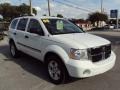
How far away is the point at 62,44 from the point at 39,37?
1186mm

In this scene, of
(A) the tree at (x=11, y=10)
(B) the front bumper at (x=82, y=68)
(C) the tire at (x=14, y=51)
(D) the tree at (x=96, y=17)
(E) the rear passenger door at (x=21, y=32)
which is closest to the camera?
(B) the front bumper at (x=82, y=68)

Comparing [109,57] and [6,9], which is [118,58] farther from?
[6,9]

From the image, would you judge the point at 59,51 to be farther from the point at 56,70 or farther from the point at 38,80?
the point at 38,80

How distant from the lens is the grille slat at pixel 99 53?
5859mm

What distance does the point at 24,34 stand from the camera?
8.16 metres

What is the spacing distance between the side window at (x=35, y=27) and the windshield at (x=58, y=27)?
0.70ft

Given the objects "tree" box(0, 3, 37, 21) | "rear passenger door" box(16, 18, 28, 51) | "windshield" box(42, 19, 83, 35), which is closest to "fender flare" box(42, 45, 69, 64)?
"windshield" box(42, 19, 83, 35)

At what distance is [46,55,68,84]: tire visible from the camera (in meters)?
6.06

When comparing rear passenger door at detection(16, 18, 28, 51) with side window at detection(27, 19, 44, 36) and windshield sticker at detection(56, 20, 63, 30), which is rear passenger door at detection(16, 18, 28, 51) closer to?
side window at detection(27, 19, 44, 36)

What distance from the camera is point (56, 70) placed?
6324mm

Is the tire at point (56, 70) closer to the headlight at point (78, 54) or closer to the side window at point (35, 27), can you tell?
the headlight at point (78, 54)

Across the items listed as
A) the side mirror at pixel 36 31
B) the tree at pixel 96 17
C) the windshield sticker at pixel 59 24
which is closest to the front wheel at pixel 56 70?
the side mirror at pixel 36 31

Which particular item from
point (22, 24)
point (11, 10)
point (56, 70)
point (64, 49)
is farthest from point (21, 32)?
point (11, 10)

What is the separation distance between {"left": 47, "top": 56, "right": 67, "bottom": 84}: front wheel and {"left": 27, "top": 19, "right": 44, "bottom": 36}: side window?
3.17ft
